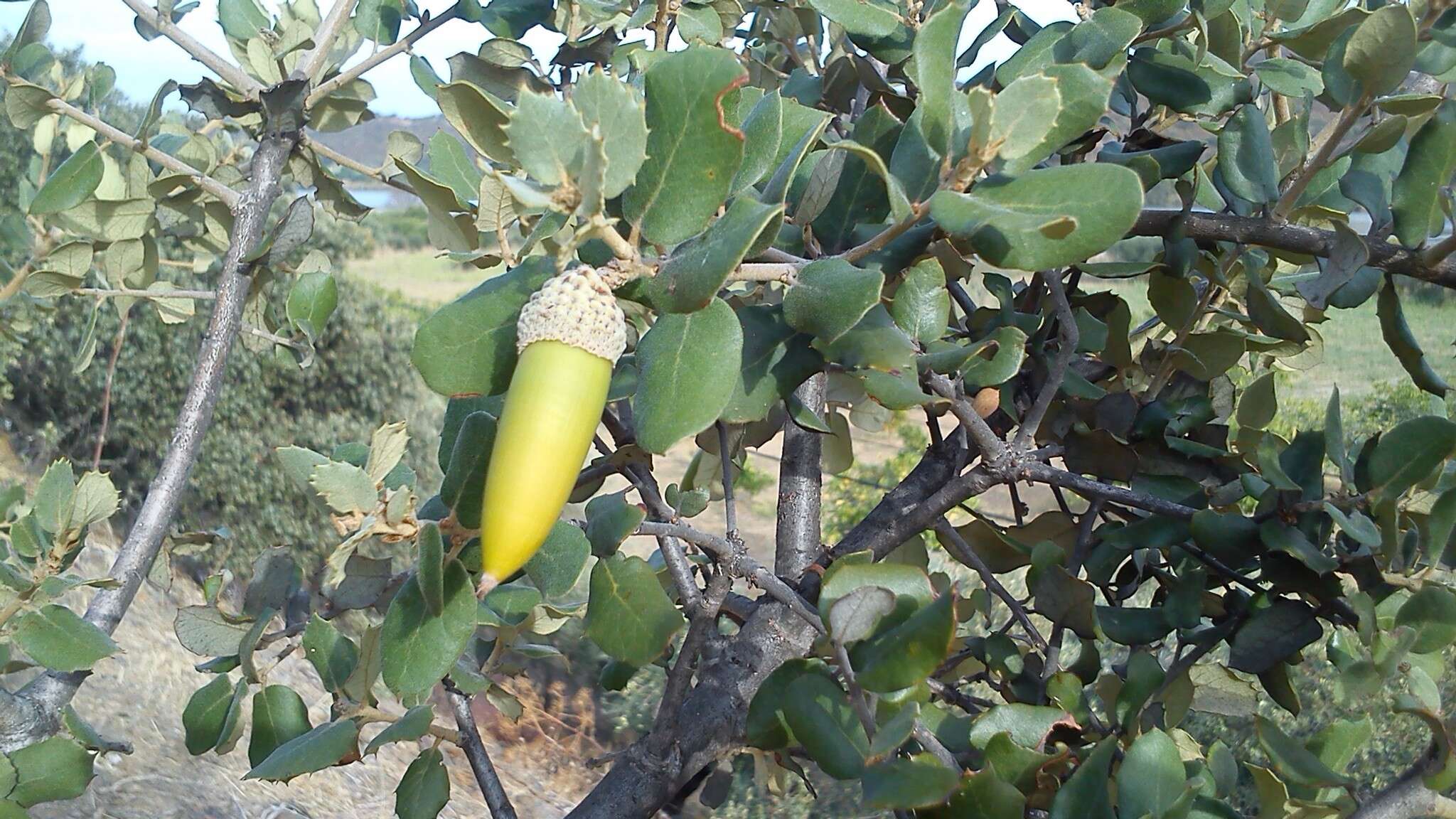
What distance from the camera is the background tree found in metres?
0.52

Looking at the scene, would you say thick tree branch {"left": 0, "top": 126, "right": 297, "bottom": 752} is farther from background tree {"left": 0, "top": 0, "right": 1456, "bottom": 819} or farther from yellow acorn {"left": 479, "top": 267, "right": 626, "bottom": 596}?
yellow acorn {"left": 479, "top": 267, "right": 626, "bottom": 596}

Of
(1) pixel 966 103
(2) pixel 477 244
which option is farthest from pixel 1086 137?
(2) pixel 477 244

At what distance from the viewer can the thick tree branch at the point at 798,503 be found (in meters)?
1.07

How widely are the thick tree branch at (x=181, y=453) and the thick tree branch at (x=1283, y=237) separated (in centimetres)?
85

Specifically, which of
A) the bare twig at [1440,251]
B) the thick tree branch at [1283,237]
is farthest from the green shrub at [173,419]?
the bare twig at [1440,251]

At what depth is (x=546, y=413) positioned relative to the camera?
0.45 m

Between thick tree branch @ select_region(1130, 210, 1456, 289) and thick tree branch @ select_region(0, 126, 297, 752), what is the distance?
33.4 inches

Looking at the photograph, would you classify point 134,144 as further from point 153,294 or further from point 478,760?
point 478,760

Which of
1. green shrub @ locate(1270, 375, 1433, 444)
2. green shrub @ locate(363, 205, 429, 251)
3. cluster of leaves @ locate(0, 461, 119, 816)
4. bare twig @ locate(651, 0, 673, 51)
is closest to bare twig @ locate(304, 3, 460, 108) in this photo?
bare twig @ locate(651, 0, 673, 51)

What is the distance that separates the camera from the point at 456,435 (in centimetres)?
65

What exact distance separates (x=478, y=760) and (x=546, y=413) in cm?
64

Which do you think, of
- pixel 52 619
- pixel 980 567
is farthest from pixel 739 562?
pixel 52 619

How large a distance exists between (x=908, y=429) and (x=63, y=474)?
6.80 meters

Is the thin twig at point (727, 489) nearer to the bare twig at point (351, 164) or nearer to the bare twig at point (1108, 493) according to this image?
the bare twig at point (1108, 493)
